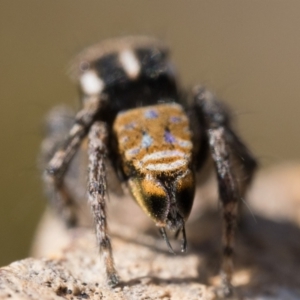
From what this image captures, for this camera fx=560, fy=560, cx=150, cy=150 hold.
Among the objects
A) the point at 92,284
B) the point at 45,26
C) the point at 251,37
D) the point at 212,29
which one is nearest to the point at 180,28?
the point at 212,29

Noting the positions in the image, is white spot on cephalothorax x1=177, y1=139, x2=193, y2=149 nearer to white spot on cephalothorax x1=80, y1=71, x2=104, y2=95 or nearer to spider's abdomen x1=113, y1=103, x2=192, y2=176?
spider's abdomen x1=113, y1=103, x2=192, y2=176

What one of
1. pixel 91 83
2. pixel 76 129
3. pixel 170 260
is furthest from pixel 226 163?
pixel 91 83

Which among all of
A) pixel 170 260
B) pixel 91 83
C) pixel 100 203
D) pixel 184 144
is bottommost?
pixel 170 260

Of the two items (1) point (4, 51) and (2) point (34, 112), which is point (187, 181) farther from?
(1) point (4, 51)

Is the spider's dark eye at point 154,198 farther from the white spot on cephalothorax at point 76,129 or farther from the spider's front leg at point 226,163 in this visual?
the white spot on cephalothorax at point 76,129

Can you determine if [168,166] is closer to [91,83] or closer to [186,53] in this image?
[91,83]

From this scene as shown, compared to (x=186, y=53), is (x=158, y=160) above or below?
above
